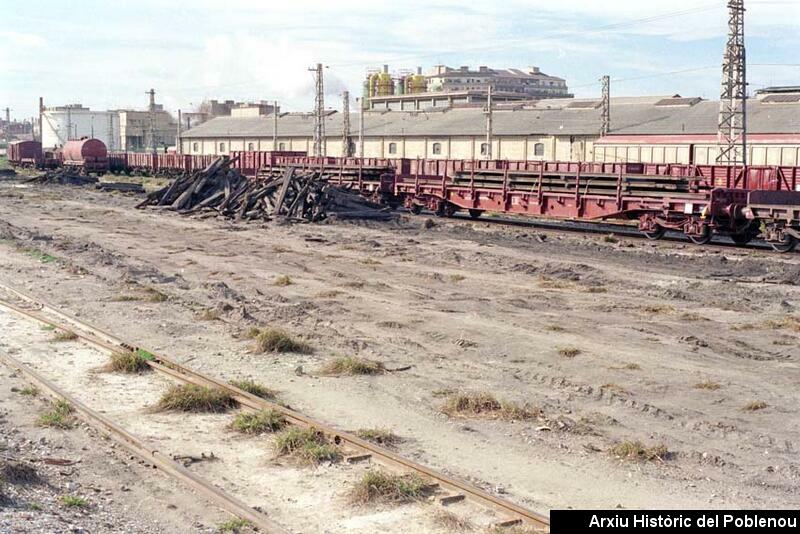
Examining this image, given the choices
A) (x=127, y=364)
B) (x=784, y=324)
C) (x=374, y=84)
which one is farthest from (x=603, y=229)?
(x=374, y=84)

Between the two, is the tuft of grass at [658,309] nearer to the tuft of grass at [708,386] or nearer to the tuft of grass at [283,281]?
the tuft of grass at [708,386]

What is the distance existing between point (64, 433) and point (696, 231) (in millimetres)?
18964

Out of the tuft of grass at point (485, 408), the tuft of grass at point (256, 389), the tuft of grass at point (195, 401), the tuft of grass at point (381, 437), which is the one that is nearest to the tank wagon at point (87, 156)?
the tuft of grass at point (256, 389)

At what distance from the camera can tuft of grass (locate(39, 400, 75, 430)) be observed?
9273 mm

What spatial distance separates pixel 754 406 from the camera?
9984mm

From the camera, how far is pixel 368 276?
65.4 feet

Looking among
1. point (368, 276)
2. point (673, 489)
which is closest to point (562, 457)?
point (673, 489)

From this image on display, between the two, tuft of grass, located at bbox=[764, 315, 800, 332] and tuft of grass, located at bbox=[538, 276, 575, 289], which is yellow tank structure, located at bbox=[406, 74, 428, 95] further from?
tuft of grass, located at bbox=[764, 315, 800, 332]

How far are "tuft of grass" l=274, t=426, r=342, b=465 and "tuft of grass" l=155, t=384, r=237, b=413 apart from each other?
4.47 feet

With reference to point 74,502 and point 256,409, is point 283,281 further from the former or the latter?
point 74,502

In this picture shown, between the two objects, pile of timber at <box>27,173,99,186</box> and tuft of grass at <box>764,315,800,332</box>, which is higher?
pile of timber at <box>27,173,99,186</box>

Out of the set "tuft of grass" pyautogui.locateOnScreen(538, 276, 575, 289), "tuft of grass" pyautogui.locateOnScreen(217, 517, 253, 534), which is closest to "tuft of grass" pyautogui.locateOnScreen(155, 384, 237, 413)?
"tuft of grass" pyautogui.locateOnScreen(217, 517, 253, 534)

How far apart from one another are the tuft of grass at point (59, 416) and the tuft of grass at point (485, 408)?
401 cm

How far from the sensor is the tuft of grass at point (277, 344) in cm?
1262
